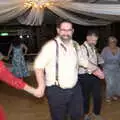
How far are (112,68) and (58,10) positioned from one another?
58.3 inches

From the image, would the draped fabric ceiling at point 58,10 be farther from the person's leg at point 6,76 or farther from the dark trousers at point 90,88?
the person's leg at point 6,76

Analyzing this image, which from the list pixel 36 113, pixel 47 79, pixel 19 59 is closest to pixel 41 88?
pixel 47 79

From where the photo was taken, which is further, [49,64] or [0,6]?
[0,6]

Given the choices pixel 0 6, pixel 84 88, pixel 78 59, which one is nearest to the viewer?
pixel 78 59

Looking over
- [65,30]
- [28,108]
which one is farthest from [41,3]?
[65,30]

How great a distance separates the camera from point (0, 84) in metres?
10.3

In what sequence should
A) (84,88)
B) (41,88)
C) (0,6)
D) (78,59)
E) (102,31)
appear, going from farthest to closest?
(102,31) → (0,6) → (84,88) → (78,59) → (41,88)

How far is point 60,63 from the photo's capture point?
3.90 meters

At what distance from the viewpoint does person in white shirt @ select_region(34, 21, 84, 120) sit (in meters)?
3.86

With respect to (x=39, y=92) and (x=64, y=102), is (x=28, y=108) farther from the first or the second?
(x=39, y=92)

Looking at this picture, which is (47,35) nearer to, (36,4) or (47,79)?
(36,4)

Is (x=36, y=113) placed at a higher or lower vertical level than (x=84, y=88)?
lower

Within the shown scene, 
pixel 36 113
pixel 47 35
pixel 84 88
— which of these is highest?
pixel 84 88

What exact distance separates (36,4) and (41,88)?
3240 millimetres
